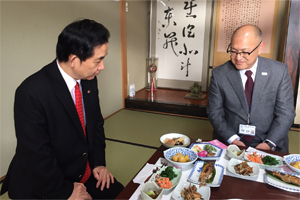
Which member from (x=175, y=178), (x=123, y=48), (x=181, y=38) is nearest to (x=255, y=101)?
(x=175, y=178)

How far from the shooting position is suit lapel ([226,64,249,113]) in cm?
189

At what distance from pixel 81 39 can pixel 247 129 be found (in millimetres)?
1383

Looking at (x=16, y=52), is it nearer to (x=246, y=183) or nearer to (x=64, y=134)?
(x=64, y=134)

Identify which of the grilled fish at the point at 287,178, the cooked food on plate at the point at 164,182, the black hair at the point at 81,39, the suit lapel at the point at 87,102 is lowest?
the cooked food on plate at the point at 164,182

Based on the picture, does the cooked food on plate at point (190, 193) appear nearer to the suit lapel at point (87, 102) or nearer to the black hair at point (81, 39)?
the suit lapel at point (87, 102)

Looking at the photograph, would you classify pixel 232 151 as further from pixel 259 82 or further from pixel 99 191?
pixel 99 191

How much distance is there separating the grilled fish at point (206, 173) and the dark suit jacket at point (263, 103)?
74 centimetres

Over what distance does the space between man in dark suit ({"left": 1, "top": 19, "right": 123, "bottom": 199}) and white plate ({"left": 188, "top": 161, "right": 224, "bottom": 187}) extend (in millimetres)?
580

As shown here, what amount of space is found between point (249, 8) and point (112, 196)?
4.03 metres

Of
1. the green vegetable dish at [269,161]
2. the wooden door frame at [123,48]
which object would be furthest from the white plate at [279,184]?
the wooden door frame at [123,48]

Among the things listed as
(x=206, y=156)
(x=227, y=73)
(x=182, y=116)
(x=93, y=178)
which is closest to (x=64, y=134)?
(x=93, y=178)

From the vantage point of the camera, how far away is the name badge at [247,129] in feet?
6.01

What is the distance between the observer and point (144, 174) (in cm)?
121

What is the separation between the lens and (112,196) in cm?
153
